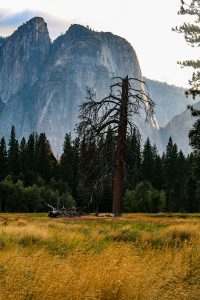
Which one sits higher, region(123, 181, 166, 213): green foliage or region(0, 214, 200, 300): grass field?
region(123, 181, 166, 213): green foliage

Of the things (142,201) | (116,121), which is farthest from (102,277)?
(142,201)

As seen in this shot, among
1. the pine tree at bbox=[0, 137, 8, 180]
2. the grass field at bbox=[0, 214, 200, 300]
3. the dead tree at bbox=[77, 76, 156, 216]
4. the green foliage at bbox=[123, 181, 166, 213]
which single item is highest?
the pine tree at bbox=[0, 137, 8, 180]

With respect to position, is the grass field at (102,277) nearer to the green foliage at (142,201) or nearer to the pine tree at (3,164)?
the green foliage at (142,201)

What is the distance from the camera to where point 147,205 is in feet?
314

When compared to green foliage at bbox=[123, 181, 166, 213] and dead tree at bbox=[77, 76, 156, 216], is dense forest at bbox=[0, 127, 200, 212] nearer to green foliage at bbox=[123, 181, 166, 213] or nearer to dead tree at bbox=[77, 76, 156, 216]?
green foliage at bbox=[123, 181, 166, 213]

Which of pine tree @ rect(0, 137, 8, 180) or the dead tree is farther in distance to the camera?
pine tree @ rect(0, 137, 8, 180)

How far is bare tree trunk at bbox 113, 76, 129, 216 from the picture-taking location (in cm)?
2710

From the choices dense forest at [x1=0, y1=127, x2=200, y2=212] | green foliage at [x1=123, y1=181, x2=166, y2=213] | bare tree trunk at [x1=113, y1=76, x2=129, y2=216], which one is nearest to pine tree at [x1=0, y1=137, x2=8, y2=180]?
dense forest at [x1=0, y1=127, x2=200, y2=212]

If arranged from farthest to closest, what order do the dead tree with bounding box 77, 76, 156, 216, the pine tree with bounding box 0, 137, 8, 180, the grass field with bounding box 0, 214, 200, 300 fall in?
the pine tree with bounding box 0, 137, 8, 180 → the dead tree with bounding box 77, 76, 156, 216 → the grass field with bounding box 0, 214, 200, 300

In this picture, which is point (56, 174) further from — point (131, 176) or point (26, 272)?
point (26, 272)

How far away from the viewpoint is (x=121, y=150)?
27250 mm

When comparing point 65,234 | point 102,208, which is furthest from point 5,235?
point 102,208

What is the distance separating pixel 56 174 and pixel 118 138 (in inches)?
3451

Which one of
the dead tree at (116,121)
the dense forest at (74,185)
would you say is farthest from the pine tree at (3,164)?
the dead tree at (116,121)
